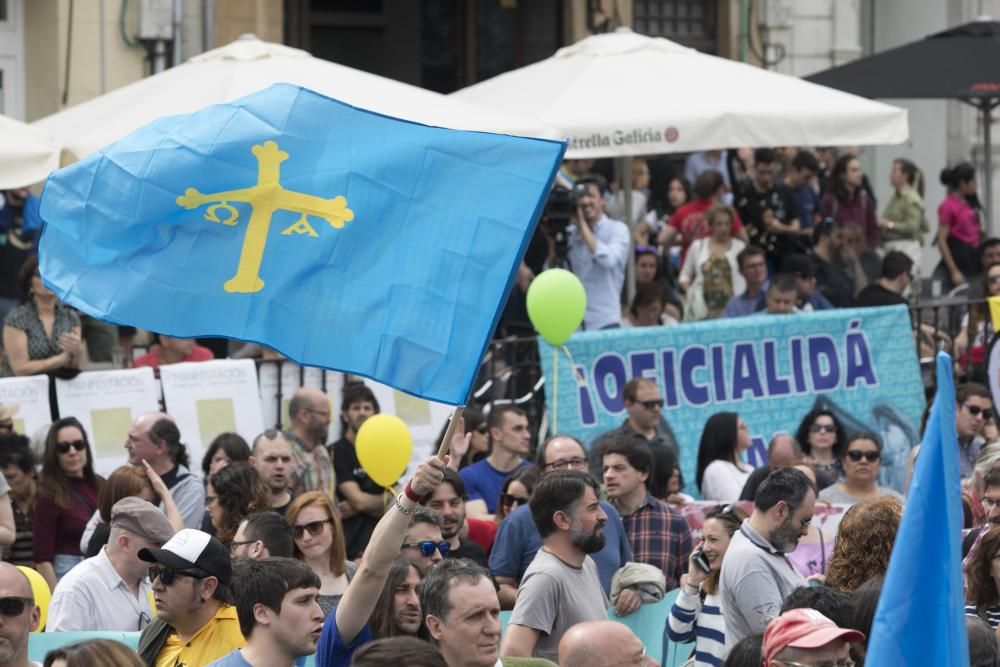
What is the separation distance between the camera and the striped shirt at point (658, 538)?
32.3 feet

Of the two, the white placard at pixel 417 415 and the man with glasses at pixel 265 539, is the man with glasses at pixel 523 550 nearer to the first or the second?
the man with glasses at pixel 265 539

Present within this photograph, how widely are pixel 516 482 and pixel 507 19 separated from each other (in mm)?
12055

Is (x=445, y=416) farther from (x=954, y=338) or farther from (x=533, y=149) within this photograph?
(x=533, y=149)

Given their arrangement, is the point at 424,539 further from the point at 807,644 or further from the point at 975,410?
the point at 975,410

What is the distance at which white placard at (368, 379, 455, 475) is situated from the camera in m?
13.0

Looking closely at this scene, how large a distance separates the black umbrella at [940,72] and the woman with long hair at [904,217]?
1183 mm

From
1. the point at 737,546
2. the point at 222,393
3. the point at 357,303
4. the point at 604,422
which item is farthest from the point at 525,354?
the point at 357,303

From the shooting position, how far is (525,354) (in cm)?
1411

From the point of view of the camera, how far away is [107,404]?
12195 millimetres

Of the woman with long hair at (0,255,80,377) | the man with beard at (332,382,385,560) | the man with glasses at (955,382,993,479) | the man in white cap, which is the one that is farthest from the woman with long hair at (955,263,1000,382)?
the man in white cap

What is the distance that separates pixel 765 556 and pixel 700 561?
33 cm

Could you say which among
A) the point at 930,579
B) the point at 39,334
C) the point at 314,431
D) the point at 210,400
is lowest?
the point at 314,431

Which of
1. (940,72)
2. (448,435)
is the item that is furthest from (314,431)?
(940,72)

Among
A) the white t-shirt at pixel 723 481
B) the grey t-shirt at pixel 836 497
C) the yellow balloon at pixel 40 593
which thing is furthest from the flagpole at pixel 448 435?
Answer: the white t-shirt at pixel 723 481
